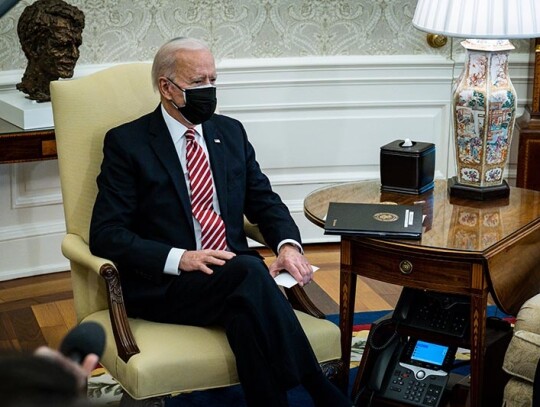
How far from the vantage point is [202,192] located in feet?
9.33

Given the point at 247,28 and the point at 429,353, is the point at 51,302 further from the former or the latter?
the point at 429,353

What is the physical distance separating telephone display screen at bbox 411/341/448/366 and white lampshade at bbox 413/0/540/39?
0.94m

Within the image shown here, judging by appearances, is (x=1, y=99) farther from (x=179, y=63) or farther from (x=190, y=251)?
(x=190, y=251)

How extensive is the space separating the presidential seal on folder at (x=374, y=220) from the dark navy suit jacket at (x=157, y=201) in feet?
0.64

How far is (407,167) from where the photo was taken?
3021 mm

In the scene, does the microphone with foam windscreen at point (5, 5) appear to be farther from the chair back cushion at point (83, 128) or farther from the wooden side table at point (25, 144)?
the wooden side table at point (25, 144)

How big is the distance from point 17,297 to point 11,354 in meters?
3.53

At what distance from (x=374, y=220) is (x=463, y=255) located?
303mm

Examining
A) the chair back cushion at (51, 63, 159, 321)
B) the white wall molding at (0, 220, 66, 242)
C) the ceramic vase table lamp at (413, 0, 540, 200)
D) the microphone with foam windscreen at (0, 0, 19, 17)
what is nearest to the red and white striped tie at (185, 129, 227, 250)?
the chair back cushion at (51, 63, 159, 321)

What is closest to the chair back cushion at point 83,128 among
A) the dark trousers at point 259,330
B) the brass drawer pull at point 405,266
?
the dark trousers at point 259,330

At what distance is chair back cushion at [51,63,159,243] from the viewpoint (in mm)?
2842

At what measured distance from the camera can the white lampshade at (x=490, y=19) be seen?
9.11ft

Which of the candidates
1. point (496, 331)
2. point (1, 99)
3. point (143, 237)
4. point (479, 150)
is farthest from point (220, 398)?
point (1, 99)

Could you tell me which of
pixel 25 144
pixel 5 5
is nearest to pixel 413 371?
pixel 25 144
